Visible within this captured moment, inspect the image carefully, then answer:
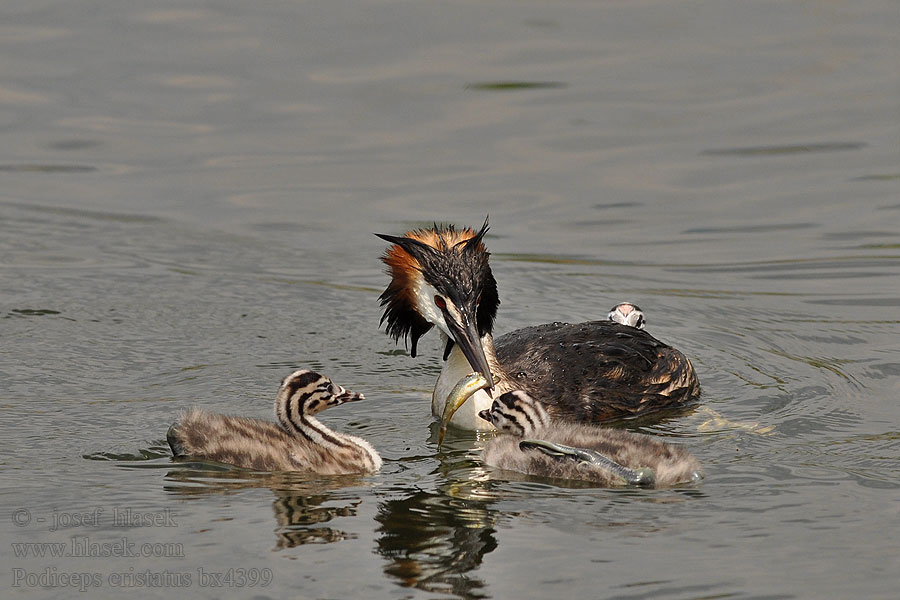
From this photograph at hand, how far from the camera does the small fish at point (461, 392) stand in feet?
30.0

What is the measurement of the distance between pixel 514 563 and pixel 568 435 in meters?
1.65

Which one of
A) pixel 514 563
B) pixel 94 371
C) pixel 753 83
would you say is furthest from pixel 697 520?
pixel 753 83

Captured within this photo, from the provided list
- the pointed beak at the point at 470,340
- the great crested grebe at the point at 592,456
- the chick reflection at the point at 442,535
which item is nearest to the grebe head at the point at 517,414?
the great crested grebe at the point at 592,456

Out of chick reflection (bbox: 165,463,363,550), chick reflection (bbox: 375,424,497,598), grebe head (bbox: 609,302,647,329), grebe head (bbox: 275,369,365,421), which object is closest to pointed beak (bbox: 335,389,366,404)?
grebe head (bbox: 275,369,365,421)

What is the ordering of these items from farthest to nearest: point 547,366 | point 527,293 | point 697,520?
point 527,293
point 547,366
point 697,520

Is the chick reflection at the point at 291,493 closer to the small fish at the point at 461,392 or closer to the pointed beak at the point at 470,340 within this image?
the small fish at the point at 461,392

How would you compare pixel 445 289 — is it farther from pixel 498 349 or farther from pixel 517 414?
pixel 498 349

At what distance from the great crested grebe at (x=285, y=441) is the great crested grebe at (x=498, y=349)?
3.82 ft

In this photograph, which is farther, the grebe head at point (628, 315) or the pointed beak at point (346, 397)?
the grebe head at point (628, 315)

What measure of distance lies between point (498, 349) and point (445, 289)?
54.2 inches

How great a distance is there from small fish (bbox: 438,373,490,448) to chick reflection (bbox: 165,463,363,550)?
109cm

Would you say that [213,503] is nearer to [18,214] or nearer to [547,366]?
[547,366]

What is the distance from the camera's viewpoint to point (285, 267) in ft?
44.3

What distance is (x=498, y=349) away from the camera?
1060 centimetres
